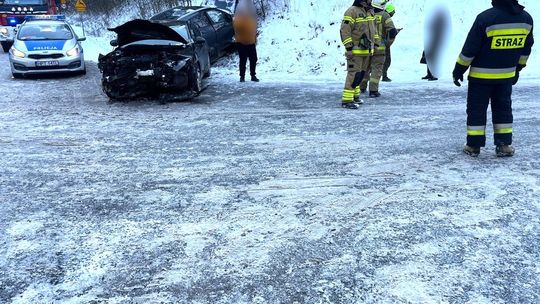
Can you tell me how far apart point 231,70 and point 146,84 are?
13.9ft

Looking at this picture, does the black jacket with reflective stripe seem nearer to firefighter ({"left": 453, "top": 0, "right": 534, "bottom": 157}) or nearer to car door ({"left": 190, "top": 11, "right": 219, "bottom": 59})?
firefighter ({"left": 453, "top": 0, "right": 534, "bottom": 157})

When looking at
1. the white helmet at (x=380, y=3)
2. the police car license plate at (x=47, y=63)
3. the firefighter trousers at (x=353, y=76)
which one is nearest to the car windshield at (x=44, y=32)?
the police car license plate at (x=47, y=63)

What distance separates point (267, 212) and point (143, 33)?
631 centimetres

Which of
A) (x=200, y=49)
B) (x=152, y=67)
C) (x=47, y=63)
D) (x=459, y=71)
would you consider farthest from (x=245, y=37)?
(x=459, y=71)

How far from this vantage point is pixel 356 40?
7102 mm

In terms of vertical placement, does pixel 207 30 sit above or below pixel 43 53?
above

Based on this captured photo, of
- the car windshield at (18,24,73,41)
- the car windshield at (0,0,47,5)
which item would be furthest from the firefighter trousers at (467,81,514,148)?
the car windshield at (0,0,47,5)

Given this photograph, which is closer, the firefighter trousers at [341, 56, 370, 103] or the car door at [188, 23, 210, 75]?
the firefighter trousers at [341, 56, 370, 103]

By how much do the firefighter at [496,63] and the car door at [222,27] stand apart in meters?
8.46

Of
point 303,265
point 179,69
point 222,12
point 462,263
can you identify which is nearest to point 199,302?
point 303,265

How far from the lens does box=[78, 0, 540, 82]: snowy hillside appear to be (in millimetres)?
11078

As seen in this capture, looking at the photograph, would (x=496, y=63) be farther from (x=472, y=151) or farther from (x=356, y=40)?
(x=356, y=40)

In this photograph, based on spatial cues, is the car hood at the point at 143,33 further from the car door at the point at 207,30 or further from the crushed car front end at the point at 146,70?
the car door at the point at 207,30

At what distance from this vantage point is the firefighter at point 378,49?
7961 mm
